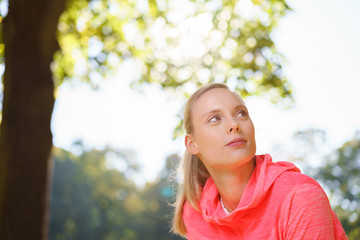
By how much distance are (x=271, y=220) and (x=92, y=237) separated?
38716mm

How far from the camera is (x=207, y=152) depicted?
2.83 metres

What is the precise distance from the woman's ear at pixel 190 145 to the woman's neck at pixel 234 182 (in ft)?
0.87

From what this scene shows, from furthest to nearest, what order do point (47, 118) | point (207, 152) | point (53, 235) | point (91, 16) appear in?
point (53, 235) → point (91, 16) → point (47, 118) → point (207, 152)

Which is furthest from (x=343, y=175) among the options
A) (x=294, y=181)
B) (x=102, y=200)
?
(x=294, y=181)

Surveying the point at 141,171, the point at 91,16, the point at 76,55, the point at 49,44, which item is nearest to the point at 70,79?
the point at 76,55

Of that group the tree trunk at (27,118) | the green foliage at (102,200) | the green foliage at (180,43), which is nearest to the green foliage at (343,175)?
the green foliage at (102,200)

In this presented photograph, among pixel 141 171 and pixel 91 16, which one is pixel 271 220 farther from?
pixel 141 171

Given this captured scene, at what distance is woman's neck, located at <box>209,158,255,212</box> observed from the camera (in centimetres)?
277

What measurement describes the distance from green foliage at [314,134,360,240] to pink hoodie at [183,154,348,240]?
35.9m

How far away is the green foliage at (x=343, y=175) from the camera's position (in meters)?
36.4

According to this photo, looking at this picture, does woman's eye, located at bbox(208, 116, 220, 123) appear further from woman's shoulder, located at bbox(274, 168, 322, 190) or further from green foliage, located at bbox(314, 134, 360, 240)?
green foliage, located at bbox(314, 134, 360, 240)

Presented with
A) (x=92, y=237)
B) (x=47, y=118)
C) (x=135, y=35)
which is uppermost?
(x=135, y=35)

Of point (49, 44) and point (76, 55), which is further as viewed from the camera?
point (76, 55)

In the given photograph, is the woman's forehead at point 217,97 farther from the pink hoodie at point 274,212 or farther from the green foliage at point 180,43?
the green foliage at point 180,43
